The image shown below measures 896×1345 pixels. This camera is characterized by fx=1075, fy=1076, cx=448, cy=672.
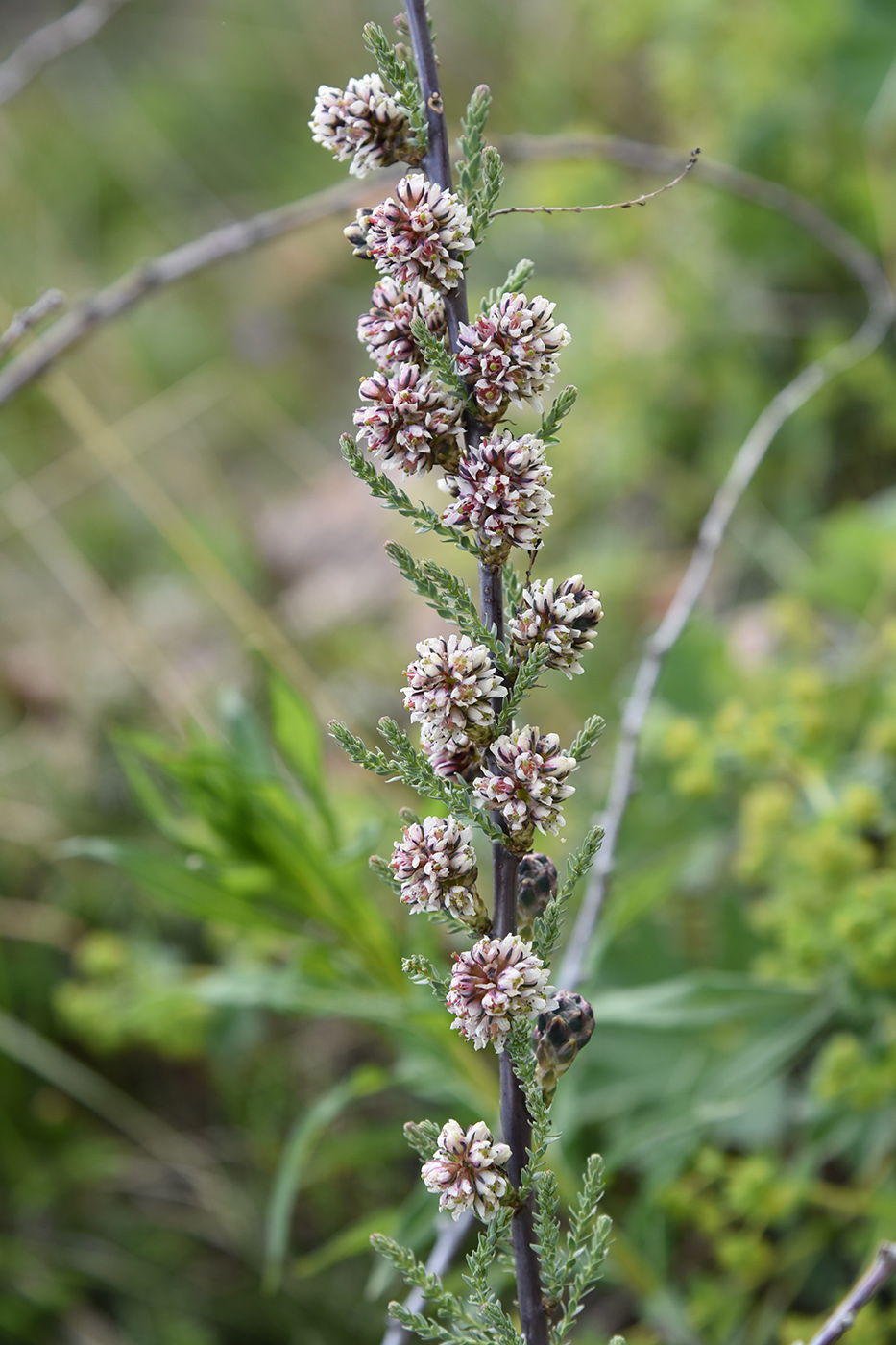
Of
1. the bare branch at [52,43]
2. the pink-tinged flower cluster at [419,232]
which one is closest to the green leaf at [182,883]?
the pink-tinged flower cluster at [419,232]

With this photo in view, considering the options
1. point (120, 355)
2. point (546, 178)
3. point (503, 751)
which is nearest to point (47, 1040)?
point (503, 751)

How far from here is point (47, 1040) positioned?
1432 mm

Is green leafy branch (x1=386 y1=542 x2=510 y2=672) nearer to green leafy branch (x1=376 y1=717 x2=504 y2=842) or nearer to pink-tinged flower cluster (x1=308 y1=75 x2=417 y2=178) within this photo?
green leafy branch (x1=376 y1=717 x2=504 y2=842)

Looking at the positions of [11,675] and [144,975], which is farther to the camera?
[11,675]

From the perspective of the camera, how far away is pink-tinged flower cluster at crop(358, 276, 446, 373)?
413mm

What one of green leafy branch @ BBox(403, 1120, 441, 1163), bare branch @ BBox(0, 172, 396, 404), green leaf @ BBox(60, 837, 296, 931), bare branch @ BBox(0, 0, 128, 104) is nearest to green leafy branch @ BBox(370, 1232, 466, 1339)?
green leafy branch @ BBox(403, 1120, 441, 1163)

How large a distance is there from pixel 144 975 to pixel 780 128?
5.08 feet

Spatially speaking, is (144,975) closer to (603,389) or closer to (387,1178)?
(387,1178)

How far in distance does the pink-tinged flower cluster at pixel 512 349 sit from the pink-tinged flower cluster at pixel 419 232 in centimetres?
3

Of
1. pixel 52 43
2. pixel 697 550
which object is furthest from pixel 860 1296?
pixel 52 43

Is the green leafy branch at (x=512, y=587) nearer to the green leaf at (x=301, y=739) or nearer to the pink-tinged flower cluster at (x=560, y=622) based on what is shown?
the pink-tinged flower cluster at (x=560, y=622)

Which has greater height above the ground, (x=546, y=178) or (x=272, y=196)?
(x=272, y=196)

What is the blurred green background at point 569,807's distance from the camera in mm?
906

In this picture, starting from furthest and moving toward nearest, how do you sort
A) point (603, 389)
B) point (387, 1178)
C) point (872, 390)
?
1. point (603, 389)
2. point (872, 390)
3. point (387, 1178)
